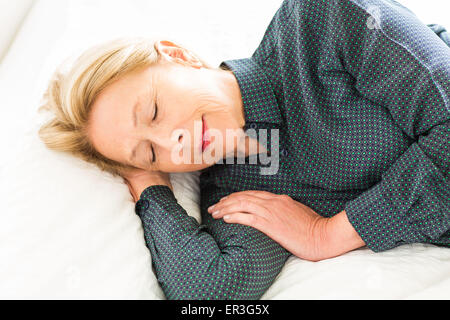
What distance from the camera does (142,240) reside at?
1.08 meters

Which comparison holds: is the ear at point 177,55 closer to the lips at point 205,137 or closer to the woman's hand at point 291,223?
the lips at point 205,137

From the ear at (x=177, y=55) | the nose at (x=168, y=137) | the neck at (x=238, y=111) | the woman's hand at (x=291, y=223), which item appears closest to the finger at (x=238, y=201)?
the woman's hand at (x=291, y=223)

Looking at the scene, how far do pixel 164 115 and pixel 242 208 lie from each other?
325 mm

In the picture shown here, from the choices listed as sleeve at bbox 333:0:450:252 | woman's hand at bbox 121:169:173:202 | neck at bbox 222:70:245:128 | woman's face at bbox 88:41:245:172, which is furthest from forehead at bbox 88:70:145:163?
sleeve at bbox 333:0:450:252

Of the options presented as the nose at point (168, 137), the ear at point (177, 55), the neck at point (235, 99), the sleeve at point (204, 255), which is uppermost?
the ear at point (177, 55)

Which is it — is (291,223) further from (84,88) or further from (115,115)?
(84,88)

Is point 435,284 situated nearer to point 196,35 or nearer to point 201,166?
point 201,166

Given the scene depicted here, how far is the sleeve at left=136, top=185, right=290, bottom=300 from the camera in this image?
0.99m

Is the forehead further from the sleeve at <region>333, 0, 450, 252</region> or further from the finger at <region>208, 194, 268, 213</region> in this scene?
the sleeve at <region>333, 0, 450, 252</region>

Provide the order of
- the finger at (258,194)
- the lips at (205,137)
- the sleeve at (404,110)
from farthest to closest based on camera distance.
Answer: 1. the finger at (258,194)
2. the lips at (205,137)
3. the sleeve at (404,110)

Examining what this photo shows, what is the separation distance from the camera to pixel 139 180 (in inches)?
48.4

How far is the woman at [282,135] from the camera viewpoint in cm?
99

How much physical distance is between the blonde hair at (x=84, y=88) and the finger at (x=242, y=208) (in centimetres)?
32

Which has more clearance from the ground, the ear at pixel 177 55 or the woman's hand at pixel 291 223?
the ear at pixel 177 55
